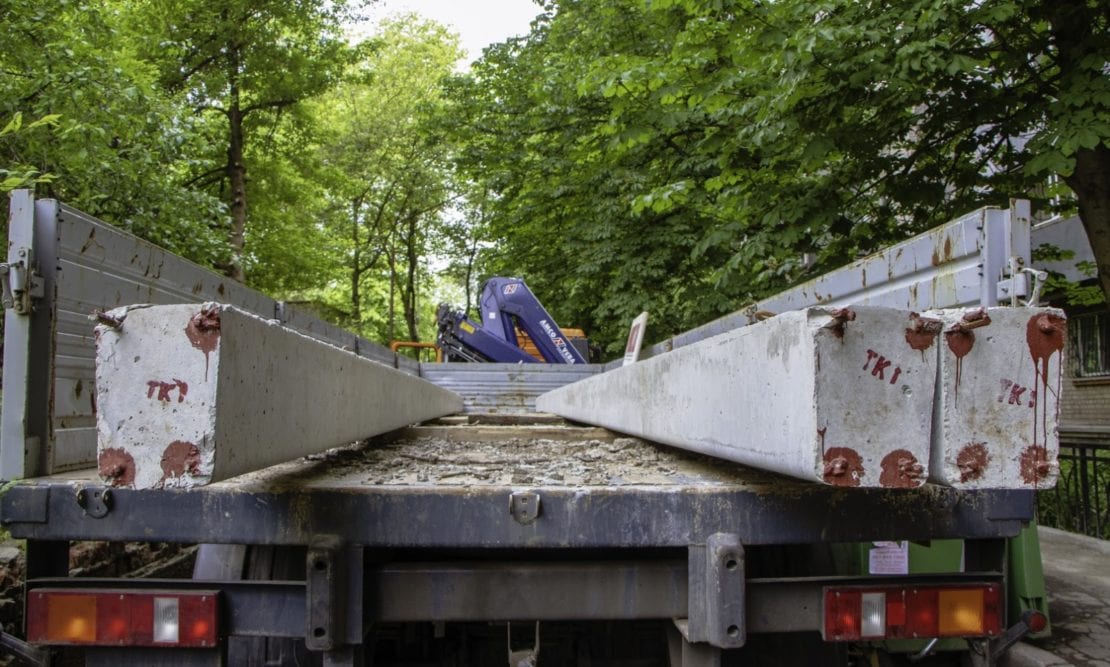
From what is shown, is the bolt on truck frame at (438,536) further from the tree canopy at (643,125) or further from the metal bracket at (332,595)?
the tree canopy at (643,125)

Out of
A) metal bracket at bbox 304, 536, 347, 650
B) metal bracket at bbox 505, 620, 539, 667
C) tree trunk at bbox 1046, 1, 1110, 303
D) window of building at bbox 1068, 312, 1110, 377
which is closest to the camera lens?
metal bracket at bbox 304, 536, 347, 650

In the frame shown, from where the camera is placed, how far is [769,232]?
6629 mm

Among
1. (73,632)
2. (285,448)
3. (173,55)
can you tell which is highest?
(173,55)

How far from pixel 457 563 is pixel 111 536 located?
805 mm

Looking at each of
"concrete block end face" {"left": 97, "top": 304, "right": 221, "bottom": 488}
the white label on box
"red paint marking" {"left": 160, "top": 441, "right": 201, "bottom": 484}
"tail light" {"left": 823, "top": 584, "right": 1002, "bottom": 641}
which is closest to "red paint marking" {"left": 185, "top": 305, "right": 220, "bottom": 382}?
"concrete block end face" {"left": 97, "top": 304, "right": 221, "bottom": 488}

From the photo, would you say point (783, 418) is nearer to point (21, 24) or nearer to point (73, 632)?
point (73, 632)

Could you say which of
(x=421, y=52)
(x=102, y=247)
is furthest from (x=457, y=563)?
(x=421, y=52)

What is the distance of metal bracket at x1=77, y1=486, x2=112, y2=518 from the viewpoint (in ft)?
6.02

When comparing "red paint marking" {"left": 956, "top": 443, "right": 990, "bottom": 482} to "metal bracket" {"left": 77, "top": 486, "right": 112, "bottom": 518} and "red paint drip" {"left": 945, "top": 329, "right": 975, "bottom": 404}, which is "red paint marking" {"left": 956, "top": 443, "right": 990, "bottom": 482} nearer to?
"red paint drip" {"left": 945, "top": 329, "right": 975, "bottom": 404}

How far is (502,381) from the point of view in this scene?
748cm

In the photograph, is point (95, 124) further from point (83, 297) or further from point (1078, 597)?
point (1078, 597)

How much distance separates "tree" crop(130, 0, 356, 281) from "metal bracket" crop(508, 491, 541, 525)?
38.2ft

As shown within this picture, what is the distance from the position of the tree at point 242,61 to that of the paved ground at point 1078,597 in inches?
438

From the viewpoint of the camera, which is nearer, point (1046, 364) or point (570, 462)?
point (1046, 364)
